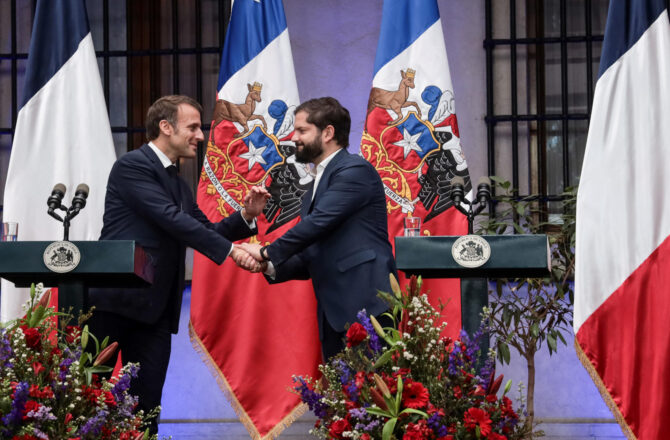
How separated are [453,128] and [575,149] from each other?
45.0 inches

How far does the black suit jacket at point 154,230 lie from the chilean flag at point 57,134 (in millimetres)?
919

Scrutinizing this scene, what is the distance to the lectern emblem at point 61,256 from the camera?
10.9 ft

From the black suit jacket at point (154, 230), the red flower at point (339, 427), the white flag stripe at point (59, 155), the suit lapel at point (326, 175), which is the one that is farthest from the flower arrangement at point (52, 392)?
the white flag stripe at point (59, 155)

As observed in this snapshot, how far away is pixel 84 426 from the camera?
256 cm

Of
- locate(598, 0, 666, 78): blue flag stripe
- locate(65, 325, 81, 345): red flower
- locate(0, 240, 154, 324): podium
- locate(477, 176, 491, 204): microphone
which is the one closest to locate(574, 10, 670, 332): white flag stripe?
locate(598, 0, 666, 78): blue flag stripe

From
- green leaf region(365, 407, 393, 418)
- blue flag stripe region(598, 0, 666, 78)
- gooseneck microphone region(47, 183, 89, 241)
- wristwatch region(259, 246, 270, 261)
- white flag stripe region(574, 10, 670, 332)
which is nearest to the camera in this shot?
green leaf region(365, 407, 393, 418)

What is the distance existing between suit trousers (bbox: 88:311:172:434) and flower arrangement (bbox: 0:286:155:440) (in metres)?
0.86

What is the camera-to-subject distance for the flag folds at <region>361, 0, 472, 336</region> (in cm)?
464

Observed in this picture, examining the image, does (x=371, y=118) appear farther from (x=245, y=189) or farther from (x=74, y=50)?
(x=74, y=50)

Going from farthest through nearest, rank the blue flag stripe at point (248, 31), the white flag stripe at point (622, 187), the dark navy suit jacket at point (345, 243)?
the blue flag stripe at point (248, 31) < the white flag stripe at point (622, 187) < the dark navy suit jacket at point (345, 243)

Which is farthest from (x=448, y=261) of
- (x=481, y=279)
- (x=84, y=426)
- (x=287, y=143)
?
(x=287, y=143)

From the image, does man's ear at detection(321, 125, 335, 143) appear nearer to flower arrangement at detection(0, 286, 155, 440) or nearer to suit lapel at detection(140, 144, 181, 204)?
suit lapel at detection(140, 144, 181, 204)

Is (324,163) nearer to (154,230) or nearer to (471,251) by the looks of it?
(154,230)

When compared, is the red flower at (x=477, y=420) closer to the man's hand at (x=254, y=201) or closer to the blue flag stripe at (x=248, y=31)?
the man's hand at (x=254, y=201)
